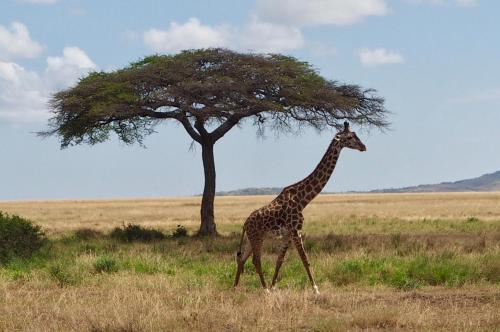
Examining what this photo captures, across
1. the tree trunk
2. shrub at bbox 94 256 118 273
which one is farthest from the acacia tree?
shrub at bbox 94 256 118 273

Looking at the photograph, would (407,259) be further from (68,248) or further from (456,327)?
(68,248)

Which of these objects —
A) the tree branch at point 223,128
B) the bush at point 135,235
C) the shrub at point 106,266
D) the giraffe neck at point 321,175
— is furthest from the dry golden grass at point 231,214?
the giraffe neck at point 321,175

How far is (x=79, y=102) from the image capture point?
92.9ft

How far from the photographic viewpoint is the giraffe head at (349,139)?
13707 mm

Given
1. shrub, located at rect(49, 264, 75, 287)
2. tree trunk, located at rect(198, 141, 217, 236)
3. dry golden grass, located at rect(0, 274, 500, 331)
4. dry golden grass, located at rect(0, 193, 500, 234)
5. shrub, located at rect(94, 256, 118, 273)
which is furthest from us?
dry golden grass, located at rect(0, 193, 500, 234)

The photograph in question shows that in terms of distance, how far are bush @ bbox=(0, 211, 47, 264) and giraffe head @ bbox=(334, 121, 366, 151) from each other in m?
9.20

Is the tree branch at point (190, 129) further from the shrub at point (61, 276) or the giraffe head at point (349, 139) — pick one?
the giraffe head at point (349, 139)

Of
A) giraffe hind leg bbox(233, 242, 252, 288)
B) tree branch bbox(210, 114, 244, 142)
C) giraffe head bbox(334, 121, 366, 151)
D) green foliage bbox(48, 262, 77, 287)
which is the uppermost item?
tree branch bbox(210, 114, 244, 142)

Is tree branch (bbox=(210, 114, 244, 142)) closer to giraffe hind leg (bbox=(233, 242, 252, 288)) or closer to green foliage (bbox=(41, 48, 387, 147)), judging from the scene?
green foliage (bbox=(41, 48, 387, 147))

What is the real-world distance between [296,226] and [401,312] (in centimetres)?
373

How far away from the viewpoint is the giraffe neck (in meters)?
13.9

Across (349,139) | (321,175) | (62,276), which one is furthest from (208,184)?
(349,139)

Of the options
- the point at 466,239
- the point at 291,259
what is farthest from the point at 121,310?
the point at 466,239

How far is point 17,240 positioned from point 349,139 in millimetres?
10092
